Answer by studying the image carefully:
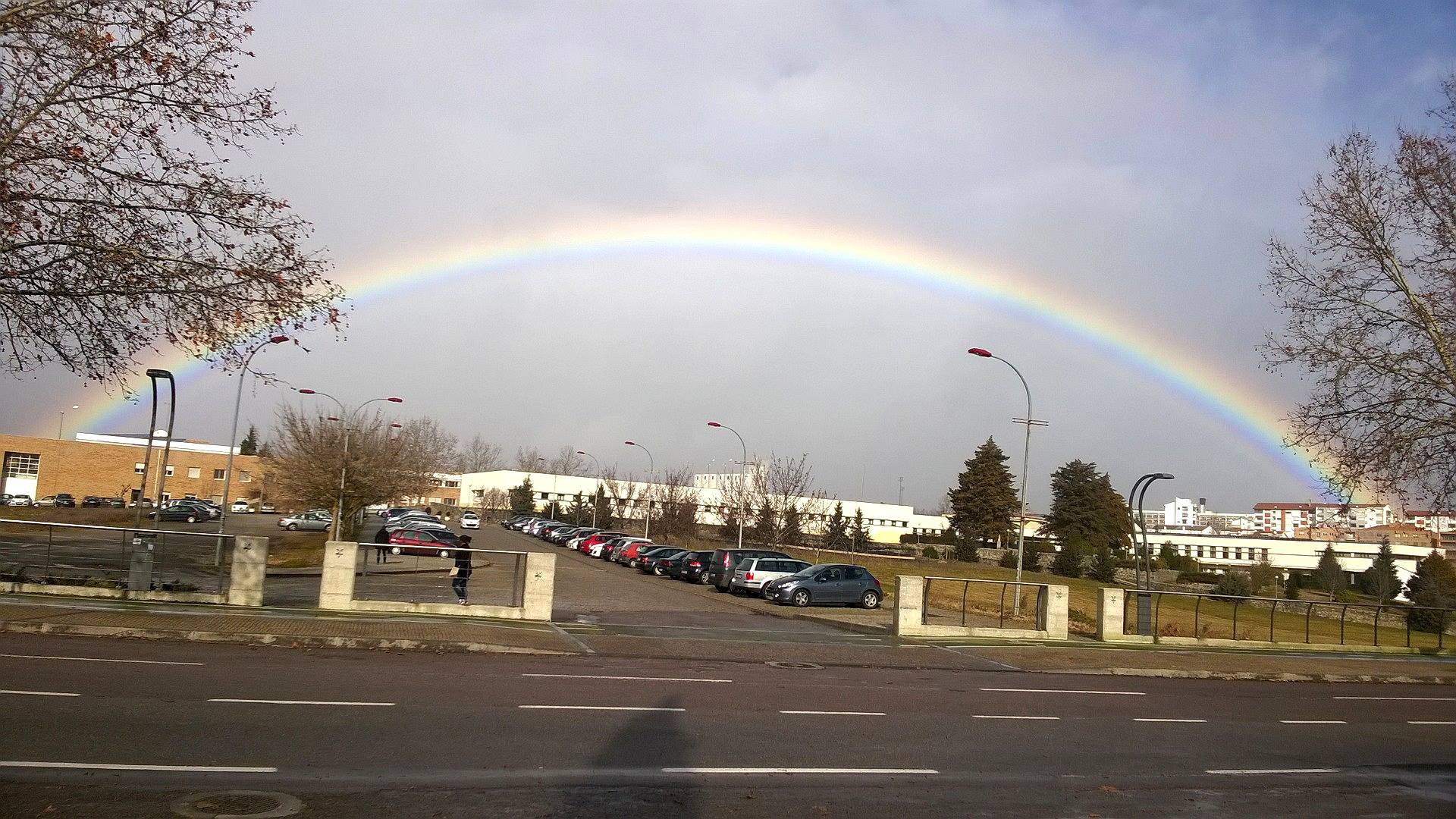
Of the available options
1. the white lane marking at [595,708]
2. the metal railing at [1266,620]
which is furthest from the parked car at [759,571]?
the white lane marking at [595,708]

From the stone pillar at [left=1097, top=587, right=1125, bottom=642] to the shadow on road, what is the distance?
746 inches

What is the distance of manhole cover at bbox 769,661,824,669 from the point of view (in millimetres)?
18250

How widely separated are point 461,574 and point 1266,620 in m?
31.4

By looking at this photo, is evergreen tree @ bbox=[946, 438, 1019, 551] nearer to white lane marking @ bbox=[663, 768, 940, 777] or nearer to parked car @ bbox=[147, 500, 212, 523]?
parked car @ bbox=[147, 500, 212, 523]

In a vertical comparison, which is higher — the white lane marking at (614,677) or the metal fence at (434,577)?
the metal fence at (434,577)

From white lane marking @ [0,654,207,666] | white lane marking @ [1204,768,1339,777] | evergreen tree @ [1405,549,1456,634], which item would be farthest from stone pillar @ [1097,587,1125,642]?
evergreen tree @ [1405,549,1456,634]

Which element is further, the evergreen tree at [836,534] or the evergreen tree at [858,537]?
the evergreen tree at [858,537]

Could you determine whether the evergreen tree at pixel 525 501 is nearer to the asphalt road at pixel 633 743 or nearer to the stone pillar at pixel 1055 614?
the stone pillar at pixel 1055 614

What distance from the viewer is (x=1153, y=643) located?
27203mm

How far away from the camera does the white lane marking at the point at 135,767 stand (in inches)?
305

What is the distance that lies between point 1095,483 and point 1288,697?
88523 millimetres

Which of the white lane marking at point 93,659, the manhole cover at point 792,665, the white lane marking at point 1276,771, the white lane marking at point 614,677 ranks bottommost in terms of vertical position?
the manhole cover at point 792,665

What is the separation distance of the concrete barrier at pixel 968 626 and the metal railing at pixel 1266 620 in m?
1.99

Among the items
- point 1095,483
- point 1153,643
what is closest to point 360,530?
point 1153,643
